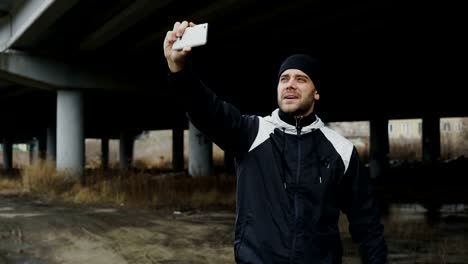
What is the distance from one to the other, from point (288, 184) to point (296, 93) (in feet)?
1.54

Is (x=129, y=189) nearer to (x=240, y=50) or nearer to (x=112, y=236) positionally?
(x=240, y=50)

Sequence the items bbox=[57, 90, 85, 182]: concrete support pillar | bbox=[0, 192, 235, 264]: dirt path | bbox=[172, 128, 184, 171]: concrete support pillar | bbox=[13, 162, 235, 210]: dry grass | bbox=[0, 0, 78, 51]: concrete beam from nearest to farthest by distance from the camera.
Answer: bbox=[0, 192, 235, 264]: dirt path
bbox=[0, 0, 78, 51]: concrete beam
bbox=[13, 162, 235, 210]: dry grass
bbox=[57, 90, 85, 182]: concrete support pillar
bbox=[172, 128, 184, 171]: concrete support pillar

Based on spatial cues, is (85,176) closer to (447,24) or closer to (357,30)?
(357,30)

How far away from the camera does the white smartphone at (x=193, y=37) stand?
232 centimetres

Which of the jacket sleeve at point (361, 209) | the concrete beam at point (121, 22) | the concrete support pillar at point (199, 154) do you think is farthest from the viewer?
the concrete support pillar at point (199, 154)

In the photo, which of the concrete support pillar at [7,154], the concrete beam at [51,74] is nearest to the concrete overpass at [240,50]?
Result: the concrete beam at [51,74]

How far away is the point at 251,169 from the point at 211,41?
1372cm

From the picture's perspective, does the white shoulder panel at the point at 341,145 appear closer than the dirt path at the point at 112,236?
Yes

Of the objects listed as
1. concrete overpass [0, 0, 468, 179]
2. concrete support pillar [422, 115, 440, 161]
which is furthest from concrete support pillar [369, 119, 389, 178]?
concrete overpass [0, 0, 468, 179]

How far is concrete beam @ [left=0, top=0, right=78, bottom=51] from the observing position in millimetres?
12625

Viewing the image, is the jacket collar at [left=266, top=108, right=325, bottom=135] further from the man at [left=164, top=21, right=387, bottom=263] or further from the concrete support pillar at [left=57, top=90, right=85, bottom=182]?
the concrete support pillar at [left=57, top=90, right=85, bottom=182]

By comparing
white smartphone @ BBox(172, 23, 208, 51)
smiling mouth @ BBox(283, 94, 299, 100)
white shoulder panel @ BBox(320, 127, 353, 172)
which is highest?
white smartphone @ BBox(172, 23, 208, 51)

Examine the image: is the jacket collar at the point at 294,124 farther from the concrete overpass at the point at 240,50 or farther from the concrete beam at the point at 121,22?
the concrete beam at the point at 121,22

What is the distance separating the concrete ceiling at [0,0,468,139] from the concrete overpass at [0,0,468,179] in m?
0.04
